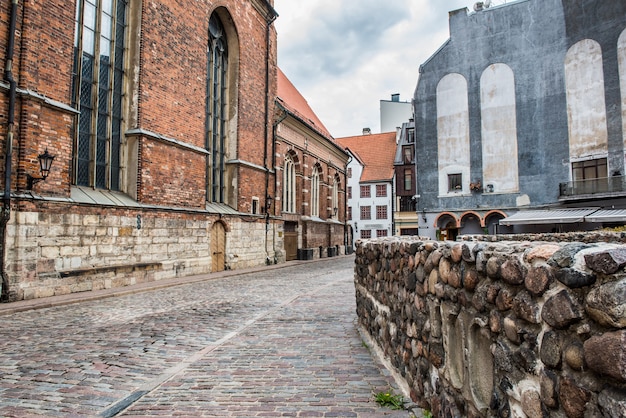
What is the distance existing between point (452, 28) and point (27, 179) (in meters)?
24.8

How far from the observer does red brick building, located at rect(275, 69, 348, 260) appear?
1133 inches

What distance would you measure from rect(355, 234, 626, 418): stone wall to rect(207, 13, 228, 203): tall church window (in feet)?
61.5

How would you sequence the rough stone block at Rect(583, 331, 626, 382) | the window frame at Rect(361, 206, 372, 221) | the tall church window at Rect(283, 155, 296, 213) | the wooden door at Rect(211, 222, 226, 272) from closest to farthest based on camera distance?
1. the rough stone block at Rect(583, 331, 626, 382)
2. the wooden door at Rect(211, 222, 226, 272)
3. the tall church window at Rect(283, 155, 296, 213)
4. the window frame at Rect(361, 206, 372, 221)

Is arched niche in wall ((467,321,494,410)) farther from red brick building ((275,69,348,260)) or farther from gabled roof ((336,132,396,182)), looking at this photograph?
gabled roof ((336,132,396,182))

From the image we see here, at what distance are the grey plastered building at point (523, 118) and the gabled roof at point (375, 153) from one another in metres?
22.8

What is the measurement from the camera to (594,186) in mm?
22531

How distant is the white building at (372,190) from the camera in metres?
50.0

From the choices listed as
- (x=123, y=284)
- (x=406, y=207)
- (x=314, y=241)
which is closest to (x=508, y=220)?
(x=314, y=241)

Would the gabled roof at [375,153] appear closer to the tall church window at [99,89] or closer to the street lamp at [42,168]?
the tall church window at [99,89]

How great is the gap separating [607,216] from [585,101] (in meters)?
8.18

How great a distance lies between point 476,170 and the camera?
26.0m

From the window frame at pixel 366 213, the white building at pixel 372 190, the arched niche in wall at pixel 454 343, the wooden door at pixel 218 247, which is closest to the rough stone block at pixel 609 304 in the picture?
the arched niche in wall at pixel 454 343

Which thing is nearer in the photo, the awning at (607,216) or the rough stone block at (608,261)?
the rough stone block at (608,261)

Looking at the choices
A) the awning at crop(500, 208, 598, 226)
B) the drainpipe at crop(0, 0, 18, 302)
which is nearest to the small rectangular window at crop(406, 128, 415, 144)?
the awning at crop(500, 208, 598, 226)
